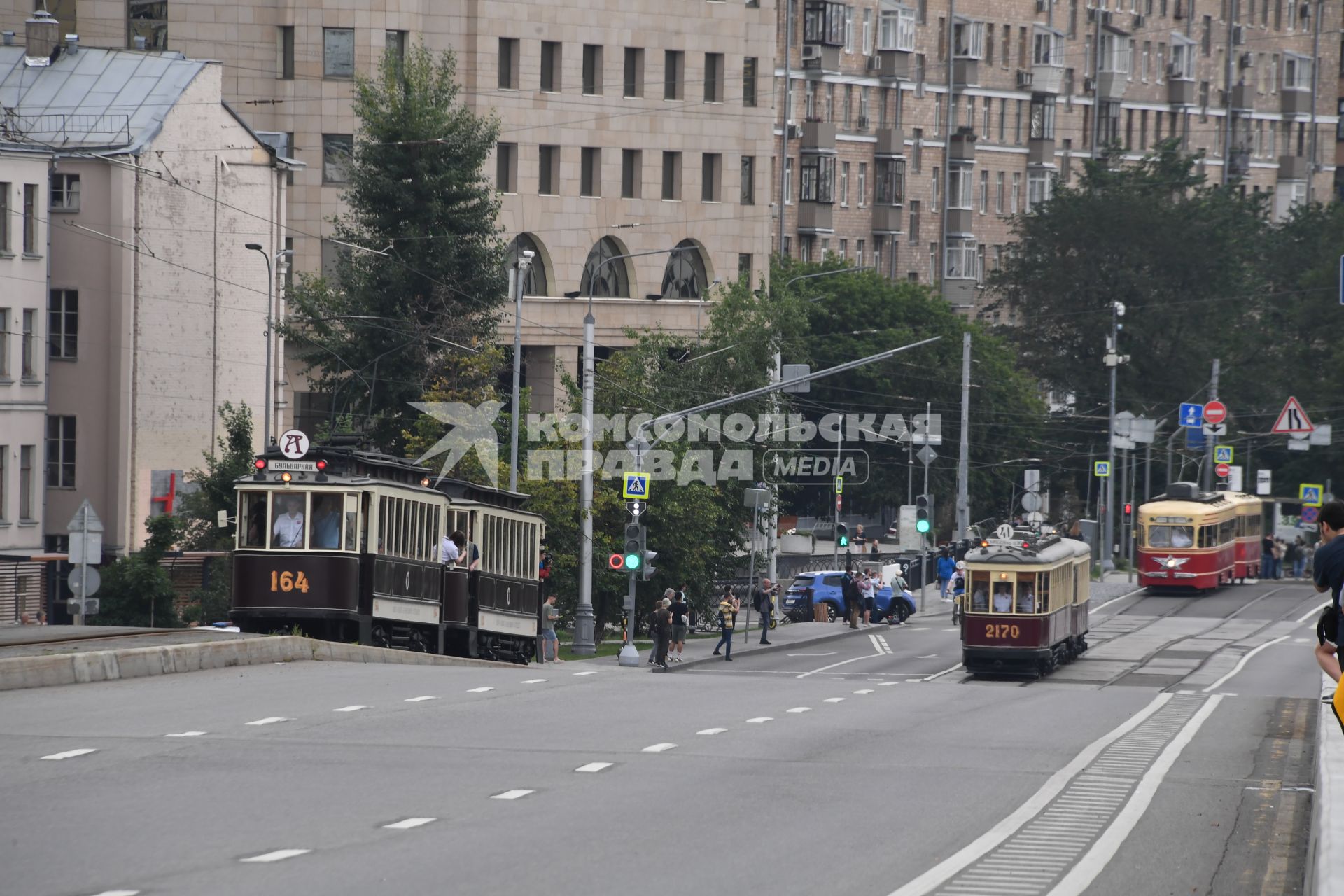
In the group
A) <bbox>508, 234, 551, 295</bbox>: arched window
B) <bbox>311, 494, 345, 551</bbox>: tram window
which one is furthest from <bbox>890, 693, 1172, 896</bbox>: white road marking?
<bbox>508, 234, 551, 295</bbox>: arched window

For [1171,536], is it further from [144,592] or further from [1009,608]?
[144,592]

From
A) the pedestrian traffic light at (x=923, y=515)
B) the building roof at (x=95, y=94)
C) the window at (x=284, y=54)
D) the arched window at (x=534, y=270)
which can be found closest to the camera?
the pedestrian traffic light at (x=923, y=515)

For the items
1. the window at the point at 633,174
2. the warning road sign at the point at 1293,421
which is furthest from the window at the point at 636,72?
the warning road sign at the point at 1293,421

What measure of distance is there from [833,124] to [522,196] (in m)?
31.4

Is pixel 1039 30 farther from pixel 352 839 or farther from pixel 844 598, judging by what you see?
pixel 352 839

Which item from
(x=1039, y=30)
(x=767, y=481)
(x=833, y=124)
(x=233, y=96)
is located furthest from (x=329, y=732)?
(x=1039, y=30)

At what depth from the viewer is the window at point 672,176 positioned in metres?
75.6

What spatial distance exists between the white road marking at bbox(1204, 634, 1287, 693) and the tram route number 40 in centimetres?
1584

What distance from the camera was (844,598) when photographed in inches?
2303

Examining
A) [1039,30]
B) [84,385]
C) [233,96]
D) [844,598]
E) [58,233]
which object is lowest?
[844,598]

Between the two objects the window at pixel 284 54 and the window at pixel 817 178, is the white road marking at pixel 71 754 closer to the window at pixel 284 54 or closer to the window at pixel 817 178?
the window at pixel 284 54

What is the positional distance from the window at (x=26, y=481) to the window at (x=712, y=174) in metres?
29.5

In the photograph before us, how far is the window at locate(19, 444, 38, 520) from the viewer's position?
2115 inches

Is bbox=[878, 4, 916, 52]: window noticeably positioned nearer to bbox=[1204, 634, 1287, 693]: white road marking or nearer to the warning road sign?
the warning road sign
